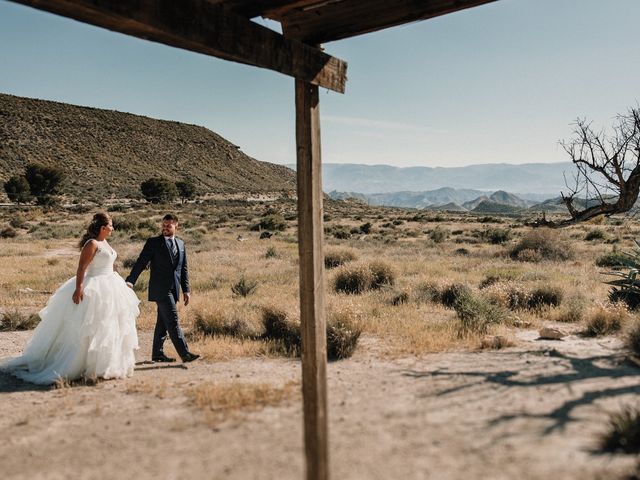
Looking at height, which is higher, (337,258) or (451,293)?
(337,258)

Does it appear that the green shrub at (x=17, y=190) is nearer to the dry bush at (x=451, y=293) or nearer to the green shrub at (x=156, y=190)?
the green shrub at (x=156, y=190)

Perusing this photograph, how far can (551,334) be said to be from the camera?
291 inches

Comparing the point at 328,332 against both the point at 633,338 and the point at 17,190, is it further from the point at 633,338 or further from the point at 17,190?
the point at 17,190

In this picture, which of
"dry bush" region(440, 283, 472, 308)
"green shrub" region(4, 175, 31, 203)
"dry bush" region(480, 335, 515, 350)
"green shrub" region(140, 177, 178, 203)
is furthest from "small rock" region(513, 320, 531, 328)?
"green shrub" region(140, 177, 178, 203)

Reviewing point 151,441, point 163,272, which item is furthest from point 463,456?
point 163,272

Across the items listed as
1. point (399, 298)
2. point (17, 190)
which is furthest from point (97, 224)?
point (17, 190)

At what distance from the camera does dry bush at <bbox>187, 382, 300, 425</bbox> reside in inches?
184

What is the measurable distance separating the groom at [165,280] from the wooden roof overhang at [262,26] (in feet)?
11.5

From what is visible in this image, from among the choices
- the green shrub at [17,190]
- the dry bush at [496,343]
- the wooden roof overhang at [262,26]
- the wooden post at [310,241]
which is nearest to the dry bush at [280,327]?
the dry bush at [496,343]

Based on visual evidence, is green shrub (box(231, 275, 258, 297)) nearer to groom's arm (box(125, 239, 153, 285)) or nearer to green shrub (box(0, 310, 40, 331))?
green shrub (box(0, 310, 40, 331))

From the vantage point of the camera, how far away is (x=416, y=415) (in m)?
4.29

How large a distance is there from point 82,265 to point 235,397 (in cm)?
253

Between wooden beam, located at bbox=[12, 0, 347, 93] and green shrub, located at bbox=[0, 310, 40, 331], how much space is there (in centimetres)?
784

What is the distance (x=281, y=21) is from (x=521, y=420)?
3.72 meters
